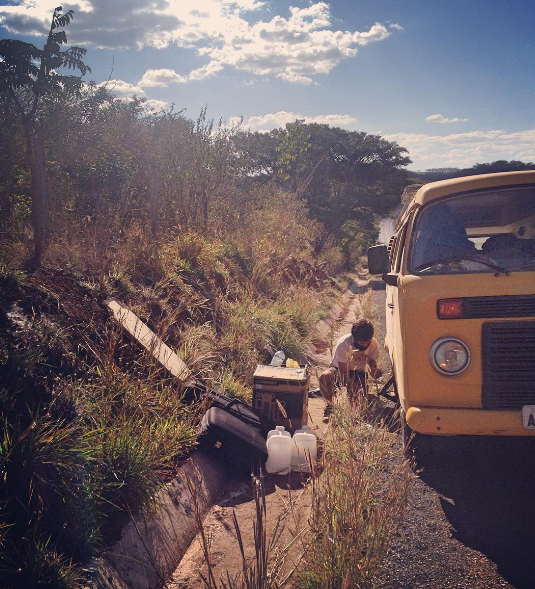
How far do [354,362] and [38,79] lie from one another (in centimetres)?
550

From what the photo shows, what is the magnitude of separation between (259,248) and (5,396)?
8.62 metres

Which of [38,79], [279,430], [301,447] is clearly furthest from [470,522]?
[38,79]

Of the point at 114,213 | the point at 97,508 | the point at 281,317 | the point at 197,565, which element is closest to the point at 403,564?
the point at 197,565

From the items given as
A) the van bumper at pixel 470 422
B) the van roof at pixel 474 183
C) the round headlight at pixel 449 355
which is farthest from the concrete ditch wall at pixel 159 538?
the van roof at pixel 474 183

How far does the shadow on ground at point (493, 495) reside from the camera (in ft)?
10.8

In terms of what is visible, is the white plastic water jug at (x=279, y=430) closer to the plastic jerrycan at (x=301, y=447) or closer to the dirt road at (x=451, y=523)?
the plastic jerrycan at (x=301, y=447)

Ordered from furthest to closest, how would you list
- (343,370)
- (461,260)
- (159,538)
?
(343,370) → (461,260) → (159,538)

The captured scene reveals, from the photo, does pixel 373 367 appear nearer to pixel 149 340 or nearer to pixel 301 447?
pixel 301 447

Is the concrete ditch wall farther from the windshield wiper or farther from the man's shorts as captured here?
the windshield wiper

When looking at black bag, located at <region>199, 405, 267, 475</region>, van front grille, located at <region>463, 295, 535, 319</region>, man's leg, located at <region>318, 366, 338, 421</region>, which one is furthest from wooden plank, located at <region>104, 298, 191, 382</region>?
van front grille, located at <region>463, 295, 535, 319</region>

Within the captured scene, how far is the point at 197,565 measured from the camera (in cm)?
343

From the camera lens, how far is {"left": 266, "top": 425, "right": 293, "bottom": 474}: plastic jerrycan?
4773 mm

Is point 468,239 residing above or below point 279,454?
above

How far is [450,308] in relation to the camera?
12.7ft
